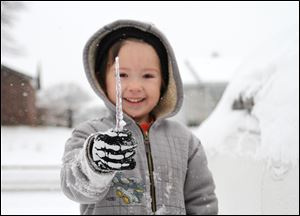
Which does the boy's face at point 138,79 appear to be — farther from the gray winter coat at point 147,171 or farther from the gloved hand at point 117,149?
the gloved hand at point 117,149

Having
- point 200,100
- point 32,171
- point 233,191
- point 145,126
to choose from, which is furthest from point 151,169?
point 200,100

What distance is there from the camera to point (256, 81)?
281 cm

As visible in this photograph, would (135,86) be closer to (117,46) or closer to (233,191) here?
(117,46)

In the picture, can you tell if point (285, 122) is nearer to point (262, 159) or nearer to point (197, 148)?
point (262, 159)

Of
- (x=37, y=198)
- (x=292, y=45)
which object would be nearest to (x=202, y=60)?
(x=37, y=198)

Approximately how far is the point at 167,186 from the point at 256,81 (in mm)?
1613

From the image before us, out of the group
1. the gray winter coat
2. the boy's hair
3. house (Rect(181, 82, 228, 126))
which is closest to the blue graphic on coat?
the gray winter coat

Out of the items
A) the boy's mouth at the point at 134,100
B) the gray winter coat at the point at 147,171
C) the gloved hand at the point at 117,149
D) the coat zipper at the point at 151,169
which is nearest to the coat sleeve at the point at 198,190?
the gray winter coat at the point at 147,171

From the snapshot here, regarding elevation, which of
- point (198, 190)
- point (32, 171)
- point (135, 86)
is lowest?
point (32, 171)

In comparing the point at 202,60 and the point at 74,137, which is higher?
the point at 202,60

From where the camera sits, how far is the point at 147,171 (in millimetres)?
1393

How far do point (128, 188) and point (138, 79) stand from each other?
36cm

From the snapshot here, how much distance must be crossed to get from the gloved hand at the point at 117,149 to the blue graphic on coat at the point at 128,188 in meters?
0.29

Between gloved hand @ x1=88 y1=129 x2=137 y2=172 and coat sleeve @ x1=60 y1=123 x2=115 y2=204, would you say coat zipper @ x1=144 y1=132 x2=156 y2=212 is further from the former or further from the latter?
gloved hand @ x1=88 y1=129 x2=137 y2=172
